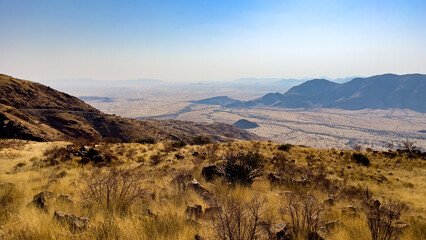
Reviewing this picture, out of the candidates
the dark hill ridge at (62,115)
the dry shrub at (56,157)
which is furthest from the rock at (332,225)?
the dark hill ridge at (62,115)

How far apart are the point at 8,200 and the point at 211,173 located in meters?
5.84

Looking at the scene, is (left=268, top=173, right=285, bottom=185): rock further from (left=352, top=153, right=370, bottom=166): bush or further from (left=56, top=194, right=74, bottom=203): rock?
(left=352, top=153, right=370, bottom=166): bush

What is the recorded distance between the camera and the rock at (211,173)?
312 inches

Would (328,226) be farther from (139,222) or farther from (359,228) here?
(139,222)

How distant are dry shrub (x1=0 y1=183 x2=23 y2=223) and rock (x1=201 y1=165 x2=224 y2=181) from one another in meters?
5.33

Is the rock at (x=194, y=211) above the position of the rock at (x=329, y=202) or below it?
above

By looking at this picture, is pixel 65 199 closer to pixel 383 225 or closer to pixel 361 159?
pixel 383 225

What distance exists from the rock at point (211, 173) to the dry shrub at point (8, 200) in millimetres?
5330

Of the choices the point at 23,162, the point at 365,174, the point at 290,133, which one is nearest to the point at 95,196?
the point at 23,162

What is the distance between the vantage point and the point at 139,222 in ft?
12.1

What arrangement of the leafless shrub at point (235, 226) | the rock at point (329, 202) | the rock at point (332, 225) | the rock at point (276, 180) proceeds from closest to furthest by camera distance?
1. the leafless shrub at point (235, 226)
2. the rock at point (332, 225)
3. the rock at point (329, 202)
4. the rock at point (276, 180)

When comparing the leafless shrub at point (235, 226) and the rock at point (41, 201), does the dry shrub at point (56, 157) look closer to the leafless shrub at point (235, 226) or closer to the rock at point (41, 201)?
the rock at point (41, 201)

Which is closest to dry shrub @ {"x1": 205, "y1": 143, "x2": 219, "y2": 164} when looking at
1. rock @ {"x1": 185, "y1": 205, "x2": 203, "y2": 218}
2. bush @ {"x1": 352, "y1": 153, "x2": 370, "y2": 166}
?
rock @ {"x1": 185, "y1": 205, "x2": 203, "y2": 218}

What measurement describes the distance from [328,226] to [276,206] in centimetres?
121
